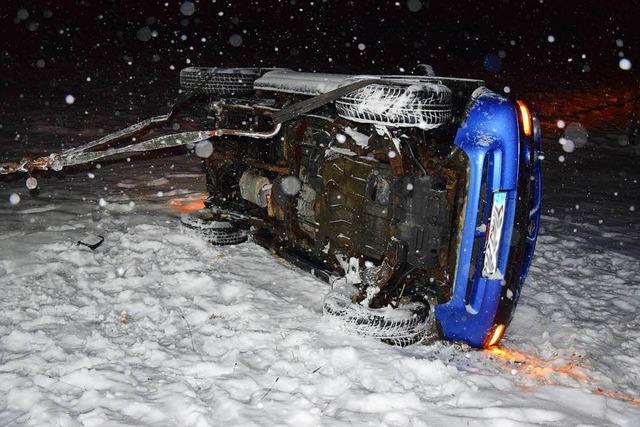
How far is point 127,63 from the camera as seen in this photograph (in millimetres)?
20094

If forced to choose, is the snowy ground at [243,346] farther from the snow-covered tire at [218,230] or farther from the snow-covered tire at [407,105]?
the snow-covered tire at [407,105]

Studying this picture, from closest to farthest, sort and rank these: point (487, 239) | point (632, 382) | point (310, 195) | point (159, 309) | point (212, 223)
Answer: point (487, 239)
point (632, 382)
point (159, 309)
point (310, 195)
point (212, 223)

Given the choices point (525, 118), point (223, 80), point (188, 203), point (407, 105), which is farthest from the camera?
point (188, 203)

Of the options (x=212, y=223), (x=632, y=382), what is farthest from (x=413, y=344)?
(x=212, y=223)

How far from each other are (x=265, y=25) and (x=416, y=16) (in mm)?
11001

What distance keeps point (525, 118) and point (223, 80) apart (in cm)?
292

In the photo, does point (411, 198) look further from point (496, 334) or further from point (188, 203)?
point (188, 203)

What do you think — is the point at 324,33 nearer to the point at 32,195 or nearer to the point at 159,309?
the point at 32,195

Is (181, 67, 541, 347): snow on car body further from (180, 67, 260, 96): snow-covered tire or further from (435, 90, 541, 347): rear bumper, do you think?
(180, 67, 260, 96): snow-covered tire

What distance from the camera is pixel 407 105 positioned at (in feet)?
9.71

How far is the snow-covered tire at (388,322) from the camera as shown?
3.29 meters

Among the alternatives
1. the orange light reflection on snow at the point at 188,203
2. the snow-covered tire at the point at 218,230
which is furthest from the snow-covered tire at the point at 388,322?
the orange light reflection on snow at the point at 188,203

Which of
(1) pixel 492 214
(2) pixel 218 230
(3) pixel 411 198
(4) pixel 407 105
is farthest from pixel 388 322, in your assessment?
(2) pixel 218 230

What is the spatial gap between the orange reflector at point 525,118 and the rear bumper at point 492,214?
0.17ft
